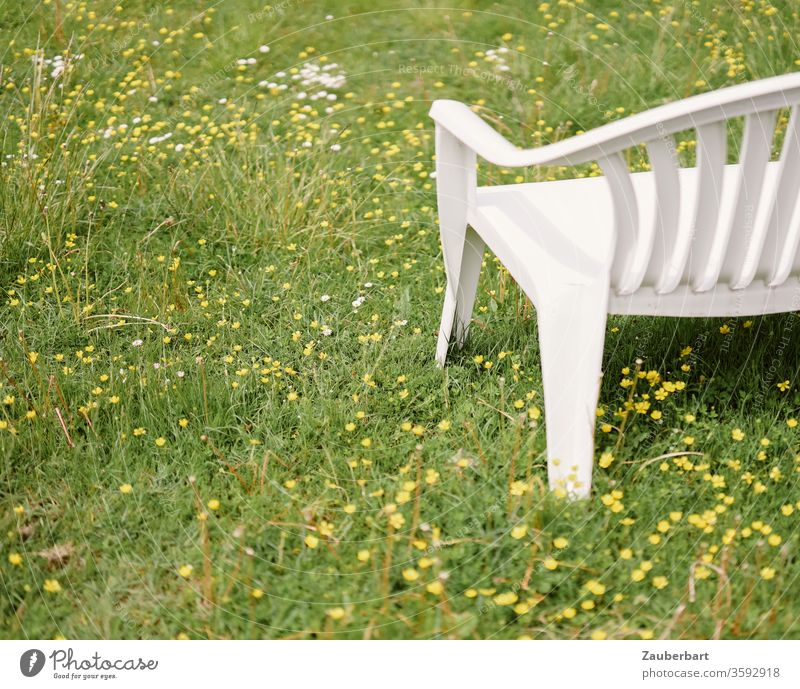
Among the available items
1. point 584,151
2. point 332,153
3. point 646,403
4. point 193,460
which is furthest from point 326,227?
point 584,151

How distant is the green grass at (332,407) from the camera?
5.94ft

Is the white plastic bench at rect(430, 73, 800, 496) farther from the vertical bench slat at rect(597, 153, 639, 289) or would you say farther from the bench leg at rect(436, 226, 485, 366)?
the bench leg at rect(436, 226, 485, 366)

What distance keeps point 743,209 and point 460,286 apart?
98 cm

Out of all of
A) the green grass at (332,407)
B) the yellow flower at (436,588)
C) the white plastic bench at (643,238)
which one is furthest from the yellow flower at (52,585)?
the white plastic bench at (643,238)

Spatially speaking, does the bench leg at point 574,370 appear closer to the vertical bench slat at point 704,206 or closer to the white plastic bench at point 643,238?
the white plastic bench at point 643,238

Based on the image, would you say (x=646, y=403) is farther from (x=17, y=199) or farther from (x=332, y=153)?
(x=17, y=199)

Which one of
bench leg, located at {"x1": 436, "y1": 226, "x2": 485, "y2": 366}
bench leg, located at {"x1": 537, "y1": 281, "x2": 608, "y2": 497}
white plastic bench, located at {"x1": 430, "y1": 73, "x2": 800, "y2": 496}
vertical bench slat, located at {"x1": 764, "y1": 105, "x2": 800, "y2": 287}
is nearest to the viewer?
white plastic bench, located at {"x1": 430, "y1": 73, "x2": 800, "y2": 496}

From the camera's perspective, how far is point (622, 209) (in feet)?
5.50

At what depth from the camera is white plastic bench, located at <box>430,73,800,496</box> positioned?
1.54m

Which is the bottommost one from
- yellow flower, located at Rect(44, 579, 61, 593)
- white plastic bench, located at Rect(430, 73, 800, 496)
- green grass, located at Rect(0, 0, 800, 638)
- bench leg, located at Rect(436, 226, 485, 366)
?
yellow flower, located at Rect(44, 579, 61, 593)

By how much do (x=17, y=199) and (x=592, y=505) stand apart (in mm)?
2331

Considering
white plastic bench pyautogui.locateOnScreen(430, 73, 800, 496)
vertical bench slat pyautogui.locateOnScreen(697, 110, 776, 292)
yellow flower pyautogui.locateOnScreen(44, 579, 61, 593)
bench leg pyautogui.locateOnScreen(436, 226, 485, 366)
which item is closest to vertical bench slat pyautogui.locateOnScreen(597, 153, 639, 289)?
white plastic bench pyautogui.locateOnScreen(430, 73, 800, 496)

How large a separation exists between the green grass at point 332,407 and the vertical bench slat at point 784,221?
0.50 meters
